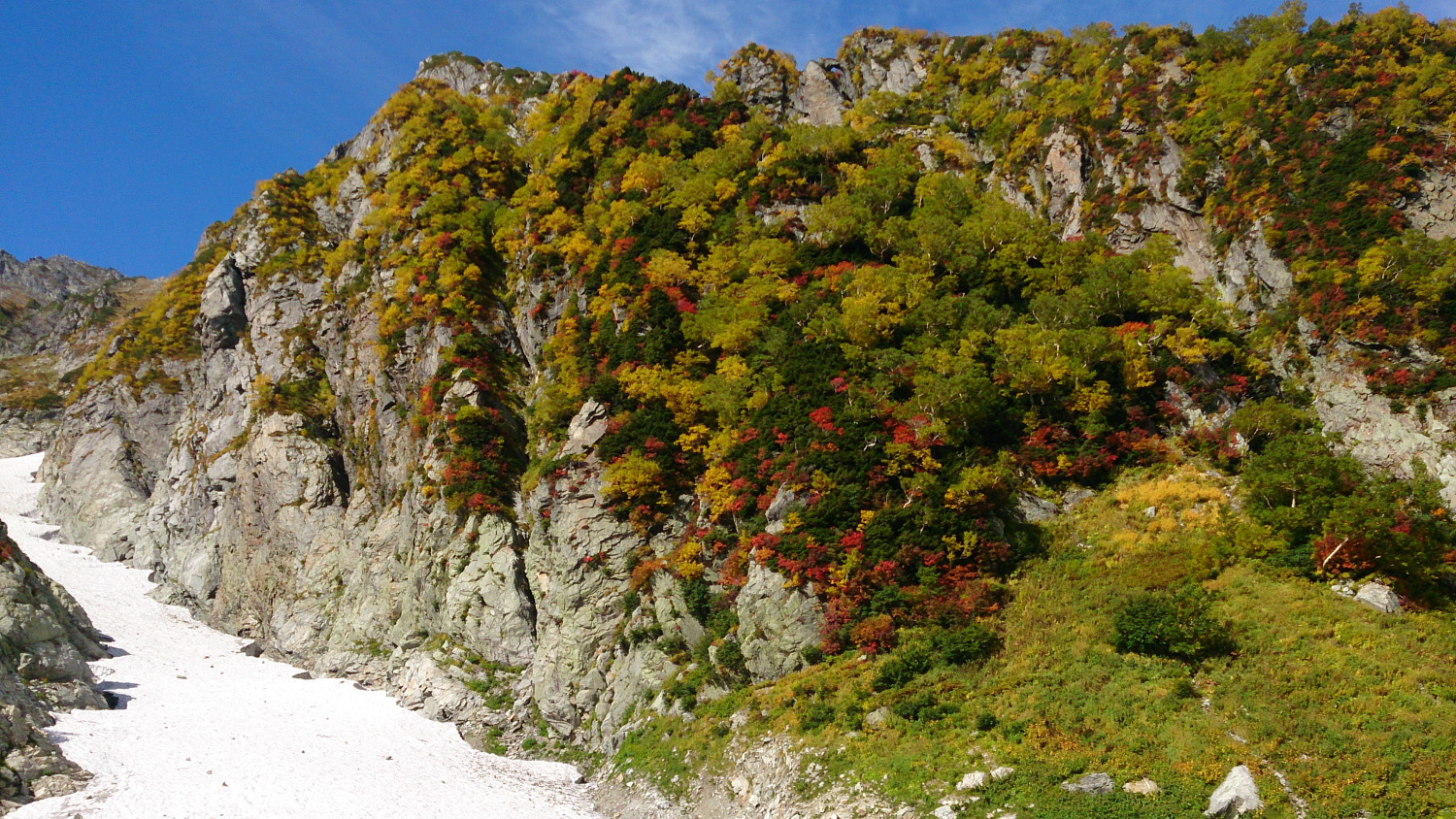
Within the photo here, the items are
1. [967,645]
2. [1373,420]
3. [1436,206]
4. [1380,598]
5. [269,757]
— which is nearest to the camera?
[1380,598]

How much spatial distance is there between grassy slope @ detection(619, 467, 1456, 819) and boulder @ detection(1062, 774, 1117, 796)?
22 centimetres

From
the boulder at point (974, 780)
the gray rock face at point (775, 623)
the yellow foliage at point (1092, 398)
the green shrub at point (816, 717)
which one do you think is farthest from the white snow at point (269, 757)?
the yellow foliage at point (1092, 398)

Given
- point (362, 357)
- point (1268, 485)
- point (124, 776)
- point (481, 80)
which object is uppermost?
point (481, 80)

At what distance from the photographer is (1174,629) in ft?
69.5

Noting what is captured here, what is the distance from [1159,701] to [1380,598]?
933cm

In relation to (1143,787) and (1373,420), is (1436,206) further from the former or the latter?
(1143,787)

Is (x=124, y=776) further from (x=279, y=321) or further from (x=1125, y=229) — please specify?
(x=1125, y=229)

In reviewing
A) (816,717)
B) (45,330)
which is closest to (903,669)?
(816,717)

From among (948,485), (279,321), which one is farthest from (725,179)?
(279,321)

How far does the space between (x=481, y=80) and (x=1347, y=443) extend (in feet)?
265

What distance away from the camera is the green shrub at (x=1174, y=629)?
21.1m

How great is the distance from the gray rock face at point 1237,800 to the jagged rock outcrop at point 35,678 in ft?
116

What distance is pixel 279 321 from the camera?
59031 millimetres

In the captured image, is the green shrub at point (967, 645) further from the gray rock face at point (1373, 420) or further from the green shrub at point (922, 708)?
the gray rock face at point (1373, 420)
